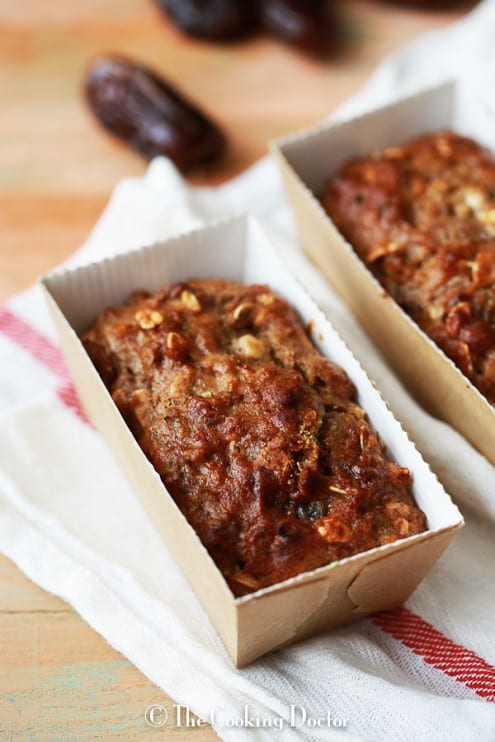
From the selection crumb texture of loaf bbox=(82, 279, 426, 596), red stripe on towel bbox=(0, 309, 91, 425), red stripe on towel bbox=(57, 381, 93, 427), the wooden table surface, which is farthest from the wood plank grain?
red stripe on towel bbox=(0, 309, 91, 425)

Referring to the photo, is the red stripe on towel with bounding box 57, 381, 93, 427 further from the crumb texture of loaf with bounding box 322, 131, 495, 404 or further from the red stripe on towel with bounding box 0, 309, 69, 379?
the crumb texture of loaf with bounding box 322, 131, 495, 404

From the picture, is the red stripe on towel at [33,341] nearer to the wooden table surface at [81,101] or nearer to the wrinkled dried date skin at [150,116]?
the wooden table surface at [81,101]

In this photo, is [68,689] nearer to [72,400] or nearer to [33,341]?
[72,400]

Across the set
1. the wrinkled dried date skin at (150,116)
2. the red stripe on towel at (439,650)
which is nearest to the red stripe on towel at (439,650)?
the red stripe on towel at (439,650)

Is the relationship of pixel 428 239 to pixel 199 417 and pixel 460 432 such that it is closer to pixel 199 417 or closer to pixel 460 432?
pixel 460 432

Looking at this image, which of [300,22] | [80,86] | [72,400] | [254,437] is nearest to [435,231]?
[254,437]
